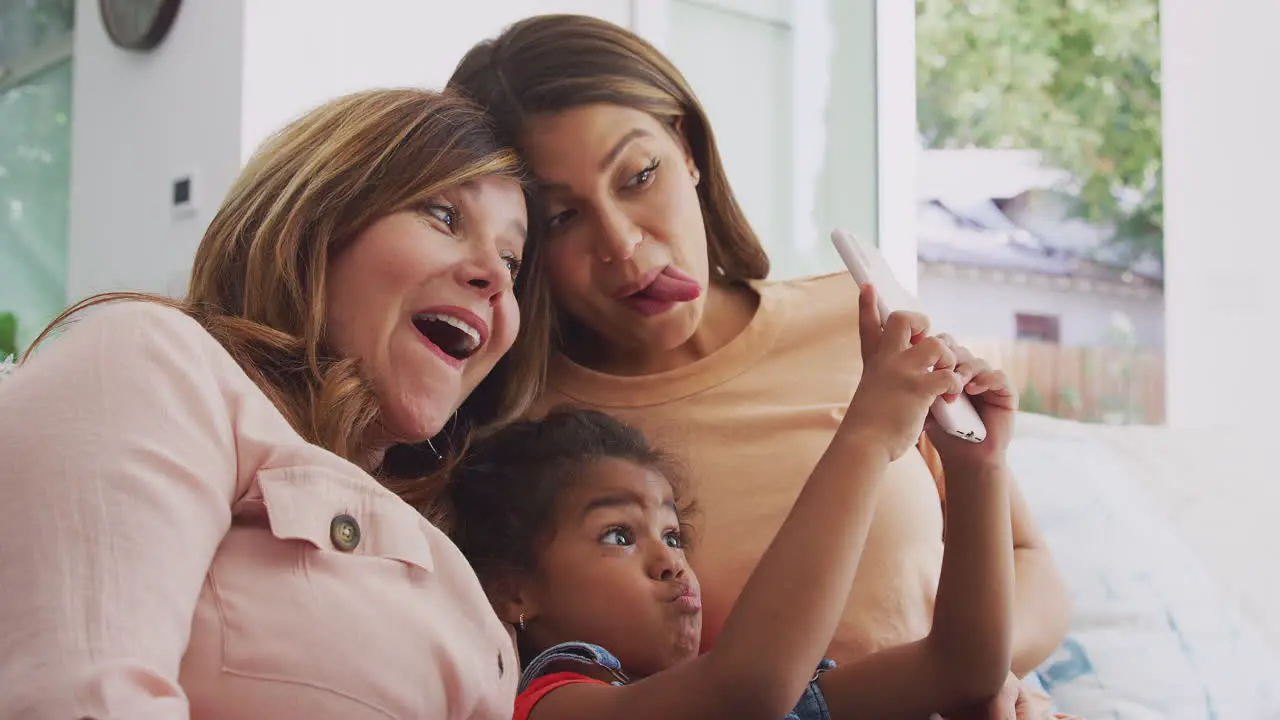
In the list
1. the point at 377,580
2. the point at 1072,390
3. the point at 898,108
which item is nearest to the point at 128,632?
the point at 377,580

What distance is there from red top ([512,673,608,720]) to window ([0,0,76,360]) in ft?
10.8

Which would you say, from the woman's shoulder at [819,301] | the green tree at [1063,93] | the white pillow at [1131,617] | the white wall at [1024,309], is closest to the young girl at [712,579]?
the woman's shoulder at [819,301]

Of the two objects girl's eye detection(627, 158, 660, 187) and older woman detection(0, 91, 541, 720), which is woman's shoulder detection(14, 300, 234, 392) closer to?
older woman detection(0, 91, 541, 720)

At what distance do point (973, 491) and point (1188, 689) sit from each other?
693 mm

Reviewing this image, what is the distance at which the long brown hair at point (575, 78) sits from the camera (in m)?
1.44

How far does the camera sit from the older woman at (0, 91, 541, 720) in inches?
28.4

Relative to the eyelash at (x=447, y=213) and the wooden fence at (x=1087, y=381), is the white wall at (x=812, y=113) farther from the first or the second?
the eyelash at (x=447, y=213)

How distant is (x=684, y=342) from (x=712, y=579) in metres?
0.34

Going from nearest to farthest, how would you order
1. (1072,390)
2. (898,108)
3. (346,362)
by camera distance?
1. (346,362)
2. (898,108)
3. (1072,390)

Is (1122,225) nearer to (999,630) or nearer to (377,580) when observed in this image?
(999,630)

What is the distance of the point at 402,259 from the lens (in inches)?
44.1

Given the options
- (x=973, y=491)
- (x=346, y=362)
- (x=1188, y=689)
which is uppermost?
(x=346, y=362)

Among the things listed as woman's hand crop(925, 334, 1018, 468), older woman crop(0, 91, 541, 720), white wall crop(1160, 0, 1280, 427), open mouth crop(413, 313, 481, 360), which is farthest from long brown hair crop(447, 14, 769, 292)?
white wall crop(1160, 0, 1280, 427)

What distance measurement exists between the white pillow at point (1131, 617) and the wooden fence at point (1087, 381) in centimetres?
405
